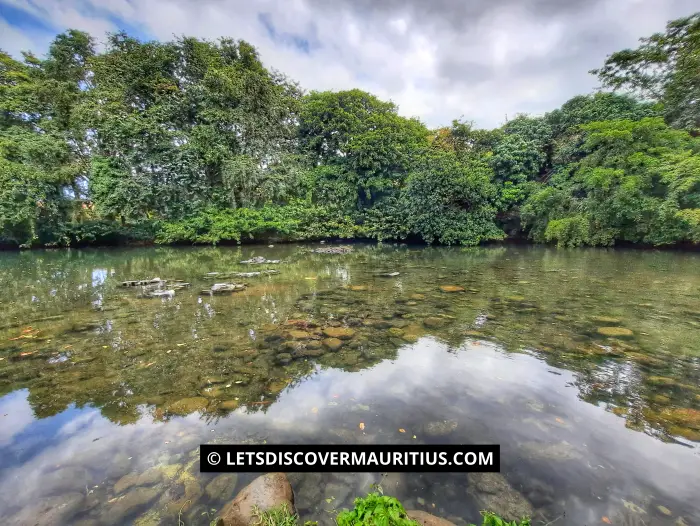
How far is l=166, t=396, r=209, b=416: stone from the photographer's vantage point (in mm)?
2996

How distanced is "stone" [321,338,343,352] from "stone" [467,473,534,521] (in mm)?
2413

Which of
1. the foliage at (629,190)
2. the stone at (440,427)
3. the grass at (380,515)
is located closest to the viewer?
the grass at (380,515)

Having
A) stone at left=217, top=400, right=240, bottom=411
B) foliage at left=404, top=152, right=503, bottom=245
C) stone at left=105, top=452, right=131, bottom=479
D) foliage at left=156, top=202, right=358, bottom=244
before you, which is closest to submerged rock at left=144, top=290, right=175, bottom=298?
stone at left=217, top=400, right=240, bottom=411

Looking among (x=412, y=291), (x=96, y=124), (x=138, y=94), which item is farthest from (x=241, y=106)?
(x=412, y=291)

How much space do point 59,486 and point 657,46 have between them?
2515cm

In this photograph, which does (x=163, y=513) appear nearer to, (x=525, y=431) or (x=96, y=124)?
(x=525, y=431)

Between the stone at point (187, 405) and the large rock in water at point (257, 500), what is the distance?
4.24 ft

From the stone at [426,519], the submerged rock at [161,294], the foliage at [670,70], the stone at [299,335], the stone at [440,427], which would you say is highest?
the foliage at [670,70]

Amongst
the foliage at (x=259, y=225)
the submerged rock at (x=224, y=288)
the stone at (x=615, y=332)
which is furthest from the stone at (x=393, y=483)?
the foliage at (x=259, y=225)

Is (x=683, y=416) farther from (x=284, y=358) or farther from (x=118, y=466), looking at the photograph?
(x=118, y=466)

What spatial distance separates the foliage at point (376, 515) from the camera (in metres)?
1.34

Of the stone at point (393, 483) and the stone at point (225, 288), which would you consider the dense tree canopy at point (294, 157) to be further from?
the stone at point (393, 483)

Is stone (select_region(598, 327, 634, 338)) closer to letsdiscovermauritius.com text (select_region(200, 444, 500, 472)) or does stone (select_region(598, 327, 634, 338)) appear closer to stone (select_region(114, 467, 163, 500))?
letsdiscovermauritius.com text (select_region(200, 444, 500, 472))

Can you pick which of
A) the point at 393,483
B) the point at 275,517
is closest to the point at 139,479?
the point at 275,517
